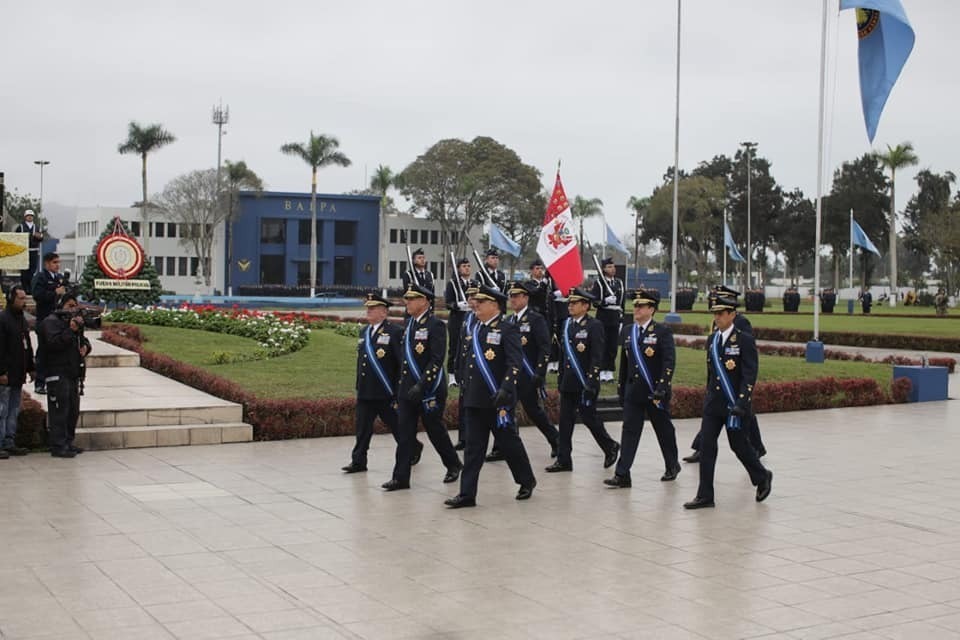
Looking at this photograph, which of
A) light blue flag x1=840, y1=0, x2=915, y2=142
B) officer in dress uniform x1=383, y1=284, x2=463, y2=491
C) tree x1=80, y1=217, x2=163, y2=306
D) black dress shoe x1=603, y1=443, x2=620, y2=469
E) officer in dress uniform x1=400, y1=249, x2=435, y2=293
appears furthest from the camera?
tree x1=80, y1=217, x2=163, y2=306

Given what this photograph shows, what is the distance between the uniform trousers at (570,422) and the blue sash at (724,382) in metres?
1.54

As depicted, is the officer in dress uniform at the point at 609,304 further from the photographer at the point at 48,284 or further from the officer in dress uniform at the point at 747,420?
the photographer at the point at 48,284

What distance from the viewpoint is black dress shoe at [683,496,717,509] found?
346 inches

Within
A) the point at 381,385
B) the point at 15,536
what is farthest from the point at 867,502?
the point at 15,536

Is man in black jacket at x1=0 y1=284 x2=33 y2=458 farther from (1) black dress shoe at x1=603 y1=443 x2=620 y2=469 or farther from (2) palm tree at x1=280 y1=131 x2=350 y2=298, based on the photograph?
(2) palm tree at x1=280 y1=131 x2=350 y2=298

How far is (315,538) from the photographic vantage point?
7.54 m

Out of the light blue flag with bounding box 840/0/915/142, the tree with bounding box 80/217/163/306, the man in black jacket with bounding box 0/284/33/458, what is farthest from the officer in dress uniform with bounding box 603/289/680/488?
the tree with bounding box 80/217/163/306

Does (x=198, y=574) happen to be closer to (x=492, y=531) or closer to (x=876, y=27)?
(x=492, y=531)

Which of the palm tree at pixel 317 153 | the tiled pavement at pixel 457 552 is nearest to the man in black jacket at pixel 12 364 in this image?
the tiled pavement at pixel 457 552

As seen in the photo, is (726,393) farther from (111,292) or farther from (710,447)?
(111,292)

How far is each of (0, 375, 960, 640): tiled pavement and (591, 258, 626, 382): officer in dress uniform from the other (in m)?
5.58

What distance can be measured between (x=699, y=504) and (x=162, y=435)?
5.63 meters

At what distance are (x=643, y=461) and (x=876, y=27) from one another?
11.0 metres

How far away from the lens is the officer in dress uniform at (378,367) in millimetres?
9719
